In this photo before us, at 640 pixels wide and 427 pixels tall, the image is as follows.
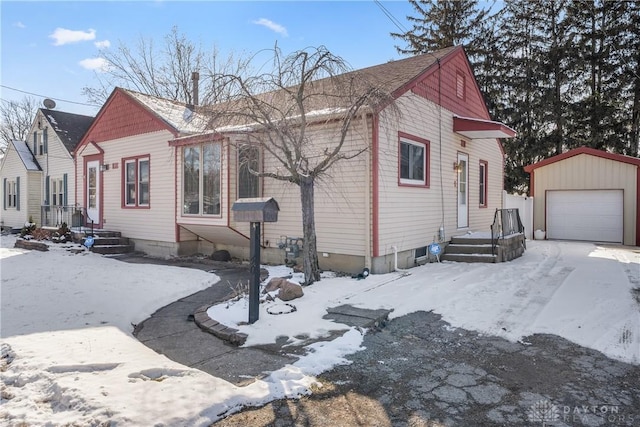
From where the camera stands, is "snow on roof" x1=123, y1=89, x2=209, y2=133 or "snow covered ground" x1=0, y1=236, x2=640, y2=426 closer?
"snow covered ground" x1=0, y1=236, x2=640, y2=426

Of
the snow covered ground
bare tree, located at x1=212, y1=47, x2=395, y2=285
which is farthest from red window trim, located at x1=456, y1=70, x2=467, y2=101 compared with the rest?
bare tree, located at x1=212, y1=47, x2=395, y2=285

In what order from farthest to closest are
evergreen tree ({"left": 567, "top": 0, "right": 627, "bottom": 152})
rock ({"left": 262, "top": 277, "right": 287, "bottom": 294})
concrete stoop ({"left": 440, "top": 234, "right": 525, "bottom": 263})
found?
evergreen tree ({"left": 567, "top": 0, "right": 627, "bottom": 152}), concrete stoop ({"left": 440, "top": 234, "right": 525, "bottom": 263}), rock ({"left": 262, "top": 277, "right": 287, "bottom": 294})

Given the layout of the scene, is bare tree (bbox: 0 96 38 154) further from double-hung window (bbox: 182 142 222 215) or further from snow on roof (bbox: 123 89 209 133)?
double-hung window (bbox: 182 142 222 215)

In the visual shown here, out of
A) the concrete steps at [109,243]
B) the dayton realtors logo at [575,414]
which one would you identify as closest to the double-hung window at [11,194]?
the concrete steps at [109,243]

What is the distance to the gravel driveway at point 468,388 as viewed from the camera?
2934mm

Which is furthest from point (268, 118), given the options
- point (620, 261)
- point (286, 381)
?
point (620, 261)

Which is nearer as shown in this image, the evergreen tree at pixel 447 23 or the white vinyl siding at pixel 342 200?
the white vinyl siding at pixel 342 200

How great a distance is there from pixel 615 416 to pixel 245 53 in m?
6.71

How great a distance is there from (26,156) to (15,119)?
20.3 m

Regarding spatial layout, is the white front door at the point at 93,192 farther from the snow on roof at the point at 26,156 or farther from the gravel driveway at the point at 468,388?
the gravel driveway at the point at 468,388

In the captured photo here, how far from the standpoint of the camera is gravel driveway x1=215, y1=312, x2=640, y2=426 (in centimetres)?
293

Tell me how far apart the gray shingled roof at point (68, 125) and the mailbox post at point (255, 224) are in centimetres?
1550

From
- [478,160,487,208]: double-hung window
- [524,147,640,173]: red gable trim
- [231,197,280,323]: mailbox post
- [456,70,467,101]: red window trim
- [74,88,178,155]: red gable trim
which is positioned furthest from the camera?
[524,147,640,173]: red gable trim

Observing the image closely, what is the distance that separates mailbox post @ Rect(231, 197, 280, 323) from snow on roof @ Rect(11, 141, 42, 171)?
726 inches
